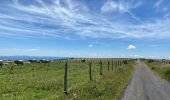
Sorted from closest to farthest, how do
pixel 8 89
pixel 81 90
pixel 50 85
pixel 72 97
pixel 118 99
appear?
pixel 72 97 < pixel 118 99 < pixel 81 90 < pixel 8 89 < pixel 50 85

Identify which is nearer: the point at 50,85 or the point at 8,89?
the point at 8,89

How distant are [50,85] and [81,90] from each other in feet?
14.3

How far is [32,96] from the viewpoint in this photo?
17.2 m

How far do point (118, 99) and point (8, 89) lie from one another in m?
7.59

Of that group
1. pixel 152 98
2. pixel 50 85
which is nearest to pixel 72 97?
pixel 152 98

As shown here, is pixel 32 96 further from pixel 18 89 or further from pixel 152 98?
pixel 152 98

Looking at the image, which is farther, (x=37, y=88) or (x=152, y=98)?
(x=37, y=88)

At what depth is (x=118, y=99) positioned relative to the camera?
1691 centimetres

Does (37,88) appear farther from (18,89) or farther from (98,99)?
(98,99)

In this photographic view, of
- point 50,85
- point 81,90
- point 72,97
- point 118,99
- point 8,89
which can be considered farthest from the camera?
point 50,85

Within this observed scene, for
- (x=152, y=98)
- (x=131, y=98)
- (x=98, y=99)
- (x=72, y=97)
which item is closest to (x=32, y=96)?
(x=72, y=97)

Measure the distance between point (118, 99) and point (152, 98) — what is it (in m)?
2.21

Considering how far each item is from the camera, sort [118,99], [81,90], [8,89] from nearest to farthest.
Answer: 1. [118,99]
2. [81,90]
3. [8,89]

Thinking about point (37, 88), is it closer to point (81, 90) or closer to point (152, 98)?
point (81, 90)
